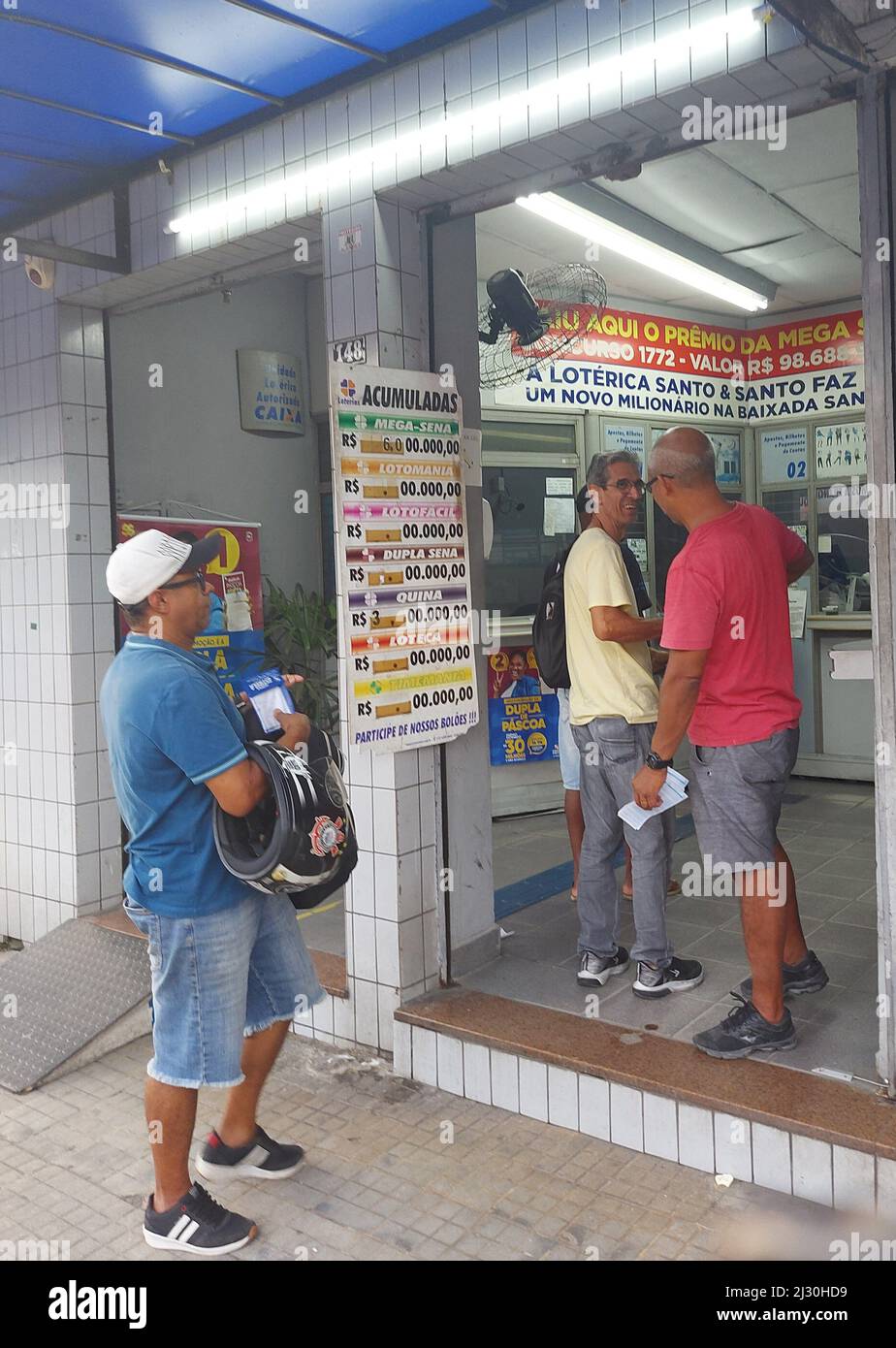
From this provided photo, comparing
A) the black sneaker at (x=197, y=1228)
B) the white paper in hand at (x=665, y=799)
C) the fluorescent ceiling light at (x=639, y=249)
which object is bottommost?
the black sneaker at (x=197, y=1228)

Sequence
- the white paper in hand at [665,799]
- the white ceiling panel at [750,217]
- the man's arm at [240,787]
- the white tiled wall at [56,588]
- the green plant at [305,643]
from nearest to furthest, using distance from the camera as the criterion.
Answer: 1. the man's arm at [240,787]
2. the white paper in hand at [665,799]
3. the white tiled wall at [56,588]
4. the white ceiling panel at [750,217]
5. the green plant at [305,643]

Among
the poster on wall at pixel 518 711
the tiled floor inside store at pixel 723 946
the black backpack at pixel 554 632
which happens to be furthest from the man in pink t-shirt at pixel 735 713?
the poster on wall at pixel 518 711

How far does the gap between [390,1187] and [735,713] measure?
1.69 metres

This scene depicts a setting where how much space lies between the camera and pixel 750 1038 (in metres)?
3.31

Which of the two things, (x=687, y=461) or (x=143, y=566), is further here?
(x=687, y=461)

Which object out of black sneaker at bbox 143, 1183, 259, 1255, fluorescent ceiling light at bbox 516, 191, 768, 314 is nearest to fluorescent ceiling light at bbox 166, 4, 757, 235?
fluorescent ceiling light at bbox 516, 191, 768, 314

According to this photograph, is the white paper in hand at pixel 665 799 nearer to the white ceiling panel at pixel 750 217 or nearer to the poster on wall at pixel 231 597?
the poster on wall at pixel 231 597

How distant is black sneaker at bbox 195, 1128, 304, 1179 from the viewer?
3.23 meters

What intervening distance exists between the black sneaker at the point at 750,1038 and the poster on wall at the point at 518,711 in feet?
12.1

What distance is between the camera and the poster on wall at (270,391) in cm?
703

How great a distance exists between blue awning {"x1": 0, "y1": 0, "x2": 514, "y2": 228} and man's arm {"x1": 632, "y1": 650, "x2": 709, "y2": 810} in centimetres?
207

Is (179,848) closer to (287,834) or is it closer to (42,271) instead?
(287,834)

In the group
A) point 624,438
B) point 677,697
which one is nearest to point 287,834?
point 677,697

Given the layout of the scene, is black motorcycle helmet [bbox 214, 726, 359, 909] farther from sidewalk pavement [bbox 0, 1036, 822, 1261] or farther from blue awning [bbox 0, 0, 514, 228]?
blue awning [bbox 0, 0, 514, 228]
